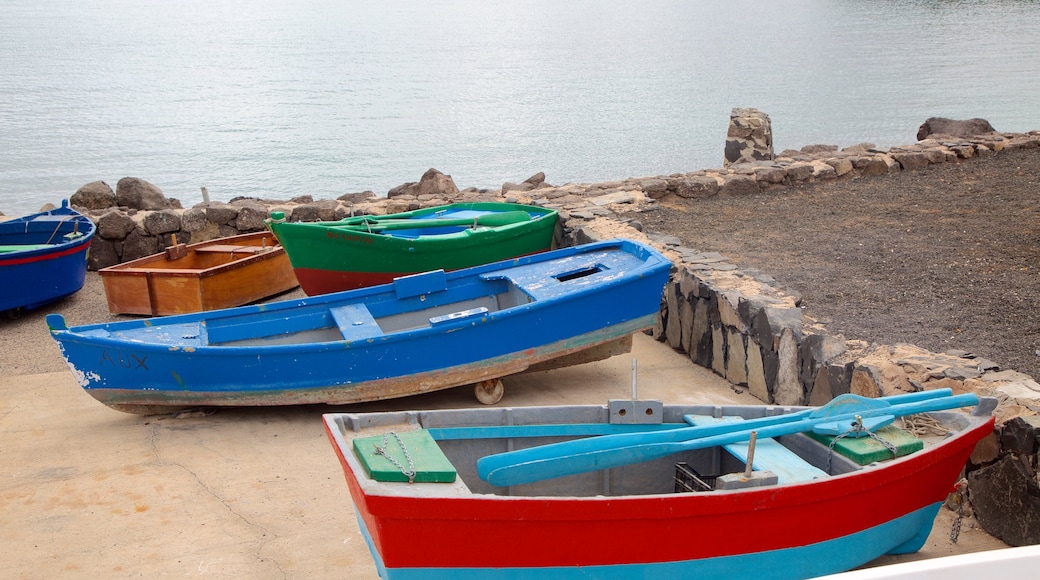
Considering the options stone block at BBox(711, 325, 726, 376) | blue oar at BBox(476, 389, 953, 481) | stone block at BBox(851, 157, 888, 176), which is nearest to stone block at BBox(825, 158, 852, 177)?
stone block at BBox(851, 157, 888, 176)

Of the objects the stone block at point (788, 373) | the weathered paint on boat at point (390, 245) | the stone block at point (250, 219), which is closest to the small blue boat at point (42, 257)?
the stone block at point (250, 219)

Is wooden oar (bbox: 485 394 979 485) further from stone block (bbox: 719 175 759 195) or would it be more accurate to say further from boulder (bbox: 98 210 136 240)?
boulder (bbox: 98 210 136 240)

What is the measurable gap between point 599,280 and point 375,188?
15.5 meters

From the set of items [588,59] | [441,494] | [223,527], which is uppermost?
[588,59]

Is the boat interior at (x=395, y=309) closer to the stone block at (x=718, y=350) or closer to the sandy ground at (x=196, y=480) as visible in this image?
the sandy ground at (x=196, y=480)

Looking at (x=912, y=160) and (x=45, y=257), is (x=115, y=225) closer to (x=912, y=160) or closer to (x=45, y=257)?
(x=45, y=257)

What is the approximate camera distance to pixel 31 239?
415 inches

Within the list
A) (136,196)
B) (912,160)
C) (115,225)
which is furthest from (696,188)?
(136,196)

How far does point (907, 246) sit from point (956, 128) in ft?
23.9

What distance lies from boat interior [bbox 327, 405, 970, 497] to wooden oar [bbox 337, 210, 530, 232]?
458 centimetres

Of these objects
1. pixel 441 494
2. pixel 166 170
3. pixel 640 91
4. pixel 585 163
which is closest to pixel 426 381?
pixel 441 494

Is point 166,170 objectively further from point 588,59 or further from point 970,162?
point 588,59

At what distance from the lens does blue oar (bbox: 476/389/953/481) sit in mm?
4570

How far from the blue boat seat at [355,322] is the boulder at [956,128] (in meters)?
10.6
